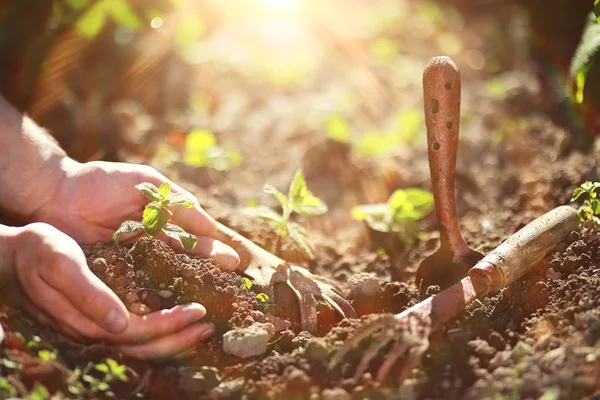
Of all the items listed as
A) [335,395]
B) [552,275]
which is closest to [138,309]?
[335,395]

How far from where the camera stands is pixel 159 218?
2.43 meters

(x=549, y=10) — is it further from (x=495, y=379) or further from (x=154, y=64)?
(x=495, y=379)

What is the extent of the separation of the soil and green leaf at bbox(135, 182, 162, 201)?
18 cm

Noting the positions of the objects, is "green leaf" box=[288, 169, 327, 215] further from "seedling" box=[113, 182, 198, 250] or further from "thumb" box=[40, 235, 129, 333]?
"thumb" box=[40, 235, 129, 333]

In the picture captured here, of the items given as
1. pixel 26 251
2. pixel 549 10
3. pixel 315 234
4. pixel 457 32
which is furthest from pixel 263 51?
pixel 26 251

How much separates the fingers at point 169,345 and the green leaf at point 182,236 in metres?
0.28

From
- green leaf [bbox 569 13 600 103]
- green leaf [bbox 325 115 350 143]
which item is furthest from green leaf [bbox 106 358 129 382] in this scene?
green leaf [bbox 325 115 350 143]

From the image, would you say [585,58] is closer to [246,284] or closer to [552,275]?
[552,275]

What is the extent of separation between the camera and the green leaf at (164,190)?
97.8 inches

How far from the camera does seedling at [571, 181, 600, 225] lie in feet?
8.35

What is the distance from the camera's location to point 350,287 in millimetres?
2746

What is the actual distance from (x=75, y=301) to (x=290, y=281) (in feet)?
2.75

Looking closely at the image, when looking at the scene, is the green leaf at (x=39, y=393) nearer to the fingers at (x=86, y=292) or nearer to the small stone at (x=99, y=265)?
the fingers at (x=86, y=292)

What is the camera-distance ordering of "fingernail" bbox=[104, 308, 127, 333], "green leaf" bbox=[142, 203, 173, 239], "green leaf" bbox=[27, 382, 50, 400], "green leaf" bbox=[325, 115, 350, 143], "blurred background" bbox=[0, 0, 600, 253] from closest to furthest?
"green leaf" bbox=[27, 382, 50, 400], "fingernail" bbox=[104, 308, 127, 333], "green leaf" bbox=[142, 203, 173, 239], "blurred background" bbox=[0, 0, 600, 253], "green leaf" bbox=[325, 115, 350, 143]
